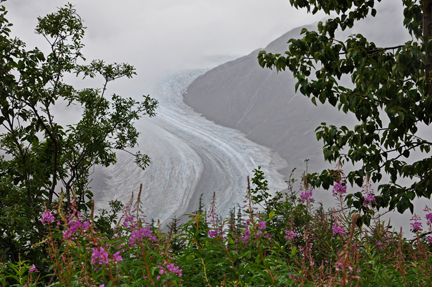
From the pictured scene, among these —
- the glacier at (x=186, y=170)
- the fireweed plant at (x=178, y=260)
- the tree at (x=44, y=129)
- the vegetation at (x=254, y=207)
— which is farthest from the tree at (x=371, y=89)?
the glacier at (x=186, y=170)

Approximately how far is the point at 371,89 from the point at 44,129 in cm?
414

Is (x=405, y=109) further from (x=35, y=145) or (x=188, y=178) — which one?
(x=188, y=178)

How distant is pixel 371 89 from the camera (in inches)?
119

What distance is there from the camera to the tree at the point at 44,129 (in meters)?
4.27

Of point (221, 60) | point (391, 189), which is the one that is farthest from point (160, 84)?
point (391, 189)

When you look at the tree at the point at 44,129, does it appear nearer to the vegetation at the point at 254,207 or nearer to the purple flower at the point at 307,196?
the vegetation at the point at 254,207

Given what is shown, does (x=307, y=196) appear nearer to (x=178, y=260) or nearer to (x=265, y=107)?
(x=178, y=260)

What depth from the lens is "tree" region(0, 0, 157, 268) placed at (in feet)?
14.0

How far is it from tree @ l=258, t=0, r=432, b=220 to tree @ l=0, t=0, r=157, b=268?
2.89m

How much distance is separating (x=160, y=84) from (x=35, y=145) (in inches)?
420

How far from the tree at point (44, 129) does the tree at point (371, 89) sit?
289 cm

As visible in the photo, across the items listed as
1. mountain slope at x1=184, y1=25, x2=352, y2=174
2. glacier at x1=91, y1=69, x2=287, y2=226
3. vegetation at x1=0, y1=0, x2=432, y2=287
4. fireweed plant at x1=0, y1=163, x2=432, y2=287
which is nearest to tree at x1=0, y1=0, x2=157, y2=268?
vegetation at x1=0, y1=0, x2=432, y2=287

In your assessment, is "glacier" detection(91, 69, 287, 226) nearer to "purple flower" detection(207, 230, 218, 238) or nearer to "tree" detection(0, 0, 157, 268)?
"tree" detection(0, 0, 157, 268)

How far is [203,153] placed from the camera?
11602mm
